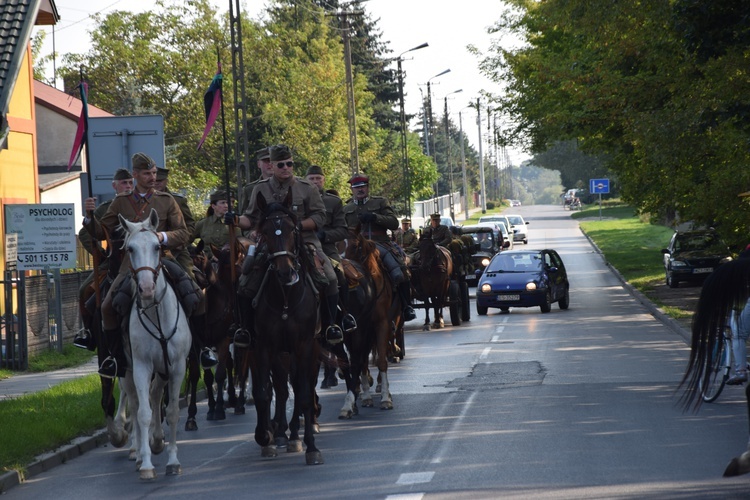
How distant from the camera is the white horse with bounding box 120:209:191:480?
33.0 ft

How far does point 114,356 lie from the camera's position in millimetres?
11094

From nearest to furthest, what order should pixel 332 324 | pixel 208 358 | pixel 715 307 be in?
1. pixel 715 307
2. pixel 208 358
3. pixel 332 324

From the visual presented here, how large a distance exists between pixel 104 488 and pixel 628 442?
453 cm

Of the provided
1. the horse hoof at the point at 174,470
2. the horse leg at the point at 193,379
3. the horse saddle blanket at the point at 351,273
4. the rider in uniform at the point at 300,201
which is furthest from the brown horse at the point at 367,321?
the horse hoof at the point at 174,470

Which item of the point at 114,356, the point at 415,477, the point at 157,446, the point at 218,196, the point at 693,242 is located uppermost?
the point at 218,196

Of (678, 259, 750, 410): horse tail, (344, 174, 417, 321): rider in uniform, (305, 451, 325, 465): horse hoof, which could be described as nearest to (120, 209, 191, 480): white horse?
(305, 451, 325, 465): horse hoof

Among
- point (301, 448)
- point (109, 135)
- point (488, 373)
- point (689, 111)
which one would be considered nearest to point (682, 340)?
point (689, 111)

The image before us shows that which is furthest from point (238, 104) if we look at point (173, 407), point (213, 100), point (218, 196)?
point (173, 407)

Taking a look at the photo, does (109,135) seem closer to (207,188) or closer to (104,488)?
(104,488)

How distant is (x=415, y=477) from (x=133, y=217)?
361cm

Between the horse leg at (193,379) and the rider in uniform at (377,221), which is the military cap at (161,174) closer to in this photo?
the horse leg at (193,379)

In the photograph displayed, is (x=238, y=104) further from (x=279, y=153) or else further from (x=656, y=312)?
(x=279, y=153)

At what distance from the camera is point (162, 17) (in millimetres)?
78312

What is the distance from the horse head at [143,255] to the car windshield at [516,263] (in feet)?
71.1
